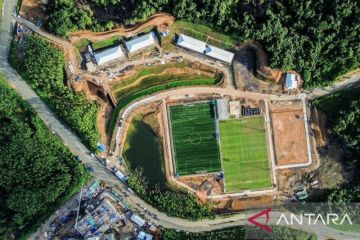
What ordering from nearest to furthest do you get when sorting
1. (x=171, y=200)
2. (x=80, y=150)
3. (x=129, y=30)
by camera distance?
(x=171, y=200), (x=129, y=30), (x=80, y=150)

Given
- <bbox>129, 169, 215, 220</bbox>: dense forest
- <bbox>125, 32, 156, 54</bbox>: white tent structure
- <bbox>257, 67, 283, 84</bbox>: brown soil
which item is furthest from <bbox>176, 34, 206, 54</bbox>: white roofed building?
<bbox>129, 169, 215, 220</bbox>: dense forest

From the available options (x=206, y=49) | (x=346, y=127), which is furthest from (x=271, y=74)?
(x=346, y=127)

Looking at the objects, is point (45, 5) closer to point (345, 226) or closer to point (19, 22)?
point (19, 22)

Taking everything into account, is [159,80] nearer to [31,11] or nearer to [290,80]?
[290,80]

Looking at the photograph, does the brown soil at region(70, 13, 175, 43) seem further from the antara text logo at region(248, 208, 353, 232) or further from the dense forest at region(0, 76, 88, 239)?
the antara text logo at region(248, 208, 353, 232)

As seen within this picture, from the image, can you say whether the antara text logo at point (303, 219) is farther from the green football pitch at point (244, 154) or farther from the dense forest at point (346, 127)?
the green football pitch at point (244, 154)

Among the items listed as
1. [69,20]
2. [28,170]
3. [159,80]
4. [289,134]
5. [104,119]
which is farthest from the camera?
[104,119]
